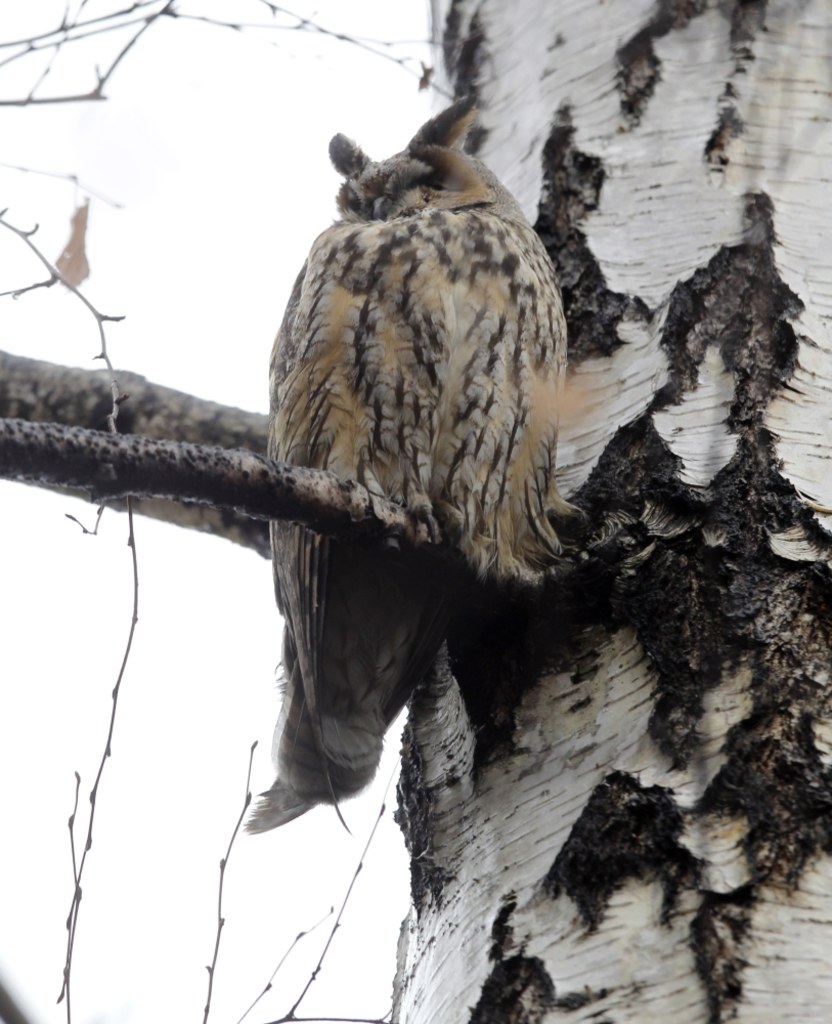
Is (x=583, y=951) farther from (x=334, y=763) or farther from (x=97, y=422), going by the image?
(x=97, y=422)

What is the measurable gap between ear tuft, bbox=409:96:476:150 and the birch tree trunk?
234 millimetres

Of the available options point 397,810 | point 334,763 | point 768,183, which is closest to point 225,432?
point 334,763

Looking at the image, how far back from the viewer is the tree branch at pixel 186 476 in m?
1.20

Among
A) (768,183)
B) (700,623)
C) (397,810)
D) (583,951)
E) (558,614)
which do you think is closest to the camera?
(583,951)

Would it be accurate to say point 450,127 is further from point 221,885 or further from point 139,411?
point 221,885

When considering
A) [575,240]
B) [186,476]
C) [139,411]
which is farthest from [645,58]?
[186,476]

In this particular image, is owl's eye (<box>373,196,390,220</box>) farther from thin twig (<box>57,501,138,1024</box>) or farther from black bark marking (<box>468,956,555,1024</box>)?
black bark marking (<box>468,956,555,1024</box>)

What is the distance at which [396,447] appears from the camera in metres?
1.81

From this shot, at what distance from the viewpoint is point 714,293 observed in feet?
5.57

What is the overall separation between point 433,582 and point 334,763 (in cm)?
39

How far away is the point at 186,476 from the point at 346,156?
5.20 ft

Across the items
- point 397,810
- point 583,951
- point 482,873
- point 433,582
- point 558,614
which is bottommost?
point 583,951

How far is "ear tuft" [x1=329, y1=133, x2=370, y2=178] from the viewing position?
2.63 meters

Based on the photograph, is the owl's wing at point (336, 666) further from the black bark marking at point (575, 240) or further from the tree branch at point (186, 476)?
the black bark marking at point (575, 240)
